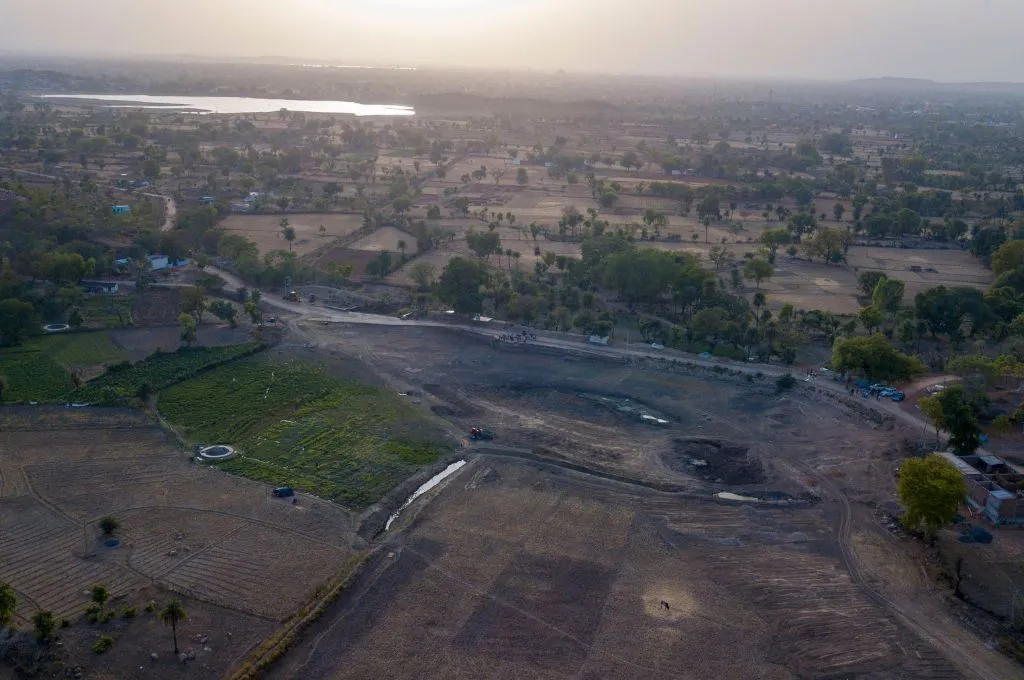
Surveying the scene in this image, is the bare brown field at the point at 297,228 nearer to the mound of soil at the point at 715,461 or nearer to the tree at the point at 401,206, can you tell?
the tree at the point at 401,206

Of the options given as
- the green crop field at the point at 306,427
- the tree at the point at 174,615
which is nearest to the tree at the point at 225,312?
the green crop field at the point at 306,427

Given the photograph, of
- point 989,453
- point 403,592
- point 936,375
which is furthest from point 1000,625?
point 936,375

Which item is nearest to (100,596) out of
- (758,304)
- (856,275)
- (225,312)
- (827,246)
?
(225,312)

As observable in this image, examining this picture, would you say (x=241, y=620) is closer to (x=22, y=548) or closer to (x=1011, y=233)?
(x=22, y=548)

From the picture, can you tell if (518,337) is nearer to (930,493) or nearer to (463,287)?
(463,287)

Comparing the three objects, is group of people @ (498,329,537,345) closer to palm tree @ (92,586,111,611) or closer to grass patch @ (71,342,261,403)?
grass patch @ (71,342,261,403)
